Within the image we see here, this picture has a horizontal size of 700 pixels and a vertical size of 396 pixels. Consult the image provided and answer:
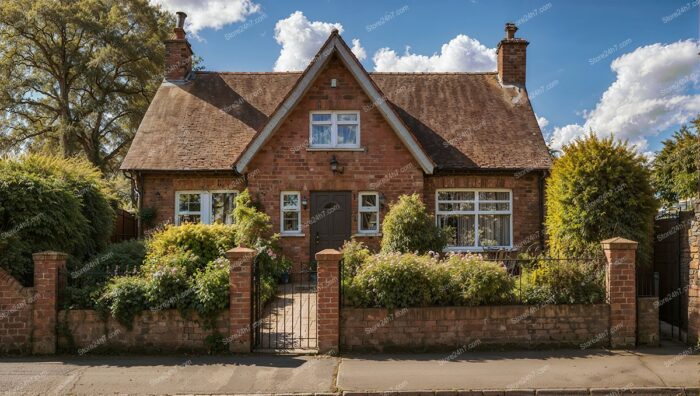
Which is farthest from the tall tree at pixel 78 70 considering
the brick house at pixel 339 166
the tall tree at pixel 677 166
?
the tall tree at pixel 677 166

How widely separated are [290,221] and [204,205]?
2.81m

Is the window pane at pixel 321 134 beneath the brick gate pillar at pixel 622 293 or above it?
above

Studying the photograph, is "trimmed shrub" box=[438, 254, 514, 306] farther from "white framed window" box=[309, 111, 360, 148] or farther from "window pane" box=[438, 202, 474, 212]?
"white framed window" box=[309, 111, 360, 148]

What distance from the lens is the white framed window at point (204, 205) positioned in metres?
15.5

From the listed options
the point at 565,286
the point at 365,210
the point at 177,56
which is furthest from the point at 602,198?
the point at 177,56

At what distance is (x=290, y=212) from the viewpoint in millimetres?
15031

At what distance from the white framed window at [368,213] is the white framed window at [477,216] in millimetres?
1997

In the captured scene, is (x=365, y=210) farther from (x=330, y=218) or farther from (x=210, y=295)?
(x=210, y=295)

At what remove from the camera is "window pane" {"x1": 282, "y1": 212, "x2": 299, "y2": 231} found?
591 inches

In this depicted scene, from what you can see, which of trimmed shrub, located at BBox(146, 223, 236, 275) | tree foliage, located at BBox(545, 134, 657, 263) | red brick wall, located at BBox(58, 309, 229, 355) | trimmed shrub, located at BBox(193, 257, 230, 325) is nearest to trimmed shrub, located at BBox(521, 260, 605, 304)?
tree foliage, located at BBox(545, 134, 657, 263)

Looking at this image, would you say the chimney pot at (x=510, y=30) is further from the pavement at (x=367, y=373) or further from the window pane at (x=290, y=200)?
the pavement at (x=367, y=373)

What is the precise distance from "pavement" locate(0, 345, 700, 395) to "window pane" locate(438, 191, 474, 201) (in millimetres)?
7732

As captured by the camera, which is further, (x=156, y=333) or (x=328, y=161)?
(x=328, y=161)

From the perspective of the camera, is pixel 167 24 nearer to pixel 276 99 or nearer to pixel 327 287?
pixel 276 99
